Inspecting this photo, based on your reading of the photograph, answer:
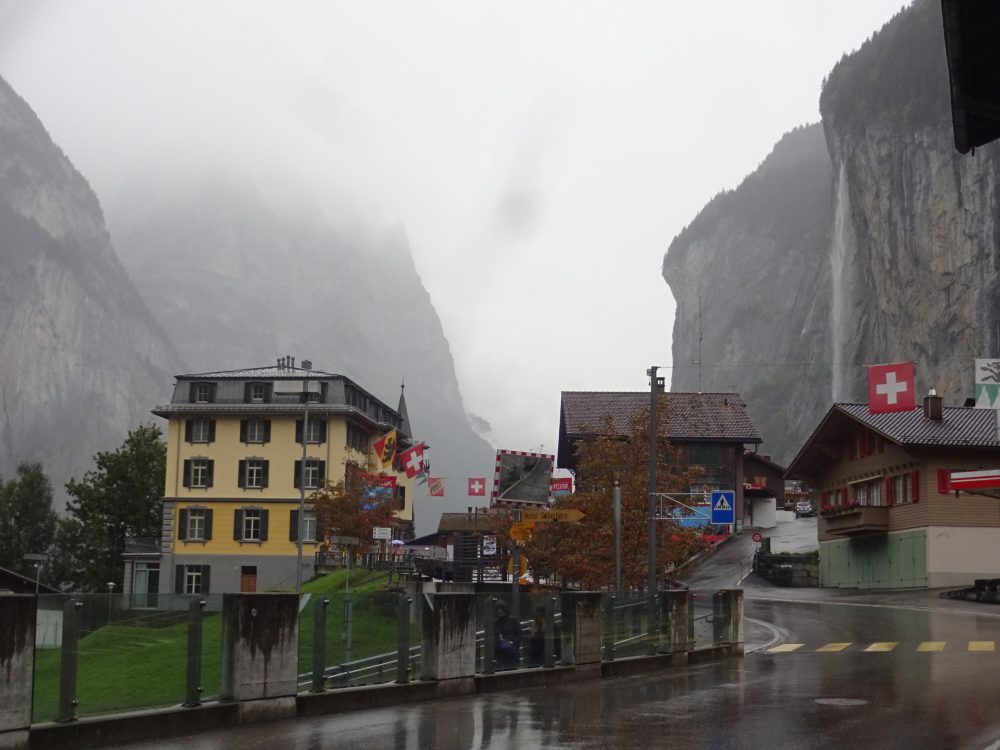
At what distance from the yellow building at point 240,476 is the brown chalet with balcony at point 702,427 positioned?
1708 cm

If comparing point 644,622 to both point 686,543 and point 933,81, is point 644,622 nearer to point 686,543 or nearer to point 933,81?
point 686,543

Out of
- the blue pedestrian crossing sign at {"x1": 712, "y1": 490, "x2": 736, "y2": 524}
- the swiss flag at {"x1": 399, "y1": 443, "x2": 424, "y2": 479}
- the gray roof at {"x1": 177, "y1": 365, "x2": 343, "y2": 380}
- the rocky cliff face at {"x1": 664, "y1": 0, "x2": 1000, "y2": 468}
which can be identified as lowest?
the blue pedestrian crossing sign at {"x1": 712, "y1": 490, "x2": 736, "y2": 524}

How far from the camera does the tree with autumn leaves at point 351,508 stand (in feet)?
211

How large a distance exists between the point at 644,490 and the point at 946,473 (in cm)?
1501

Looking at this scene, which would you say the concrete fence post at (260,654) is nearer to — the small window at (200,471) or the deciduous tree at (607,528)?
the deciduous tree at (607,528)

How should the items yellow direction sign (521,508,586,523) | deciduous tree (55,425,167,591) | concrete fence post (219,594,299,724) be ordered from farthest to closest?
1. deciduous tree (55,425,167,591)
2. yellow direction sign (521,508,586,523)
3. concrete fence post (219,594,299,724)

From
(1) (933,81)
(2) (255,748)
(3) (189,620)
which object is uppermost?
(1) (933,81)

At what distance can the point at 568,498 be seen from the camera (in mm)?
45031

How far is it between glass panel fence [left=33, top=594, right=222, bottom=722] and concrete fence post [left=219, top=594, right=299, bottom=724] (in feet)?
0.55

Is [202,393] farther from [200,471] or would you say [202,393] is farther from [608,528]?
[608,528]

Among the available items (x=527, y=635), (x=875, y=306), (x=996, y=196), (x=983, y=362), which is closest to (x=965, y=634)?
(x=983, y=362)

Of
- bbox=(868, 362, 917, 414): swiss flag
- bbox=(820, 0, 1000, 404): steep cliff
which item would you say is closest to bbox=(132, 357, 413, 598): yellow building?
bbox=(868, 362, 917, 414): swiss flag

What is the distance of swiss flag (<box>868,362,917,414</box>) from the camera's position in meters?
37.2

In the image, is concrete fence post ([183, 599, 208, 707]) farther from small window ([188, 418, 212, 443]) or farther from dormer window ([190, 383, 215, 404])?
dormer window ([190, 383, 215, 404])
